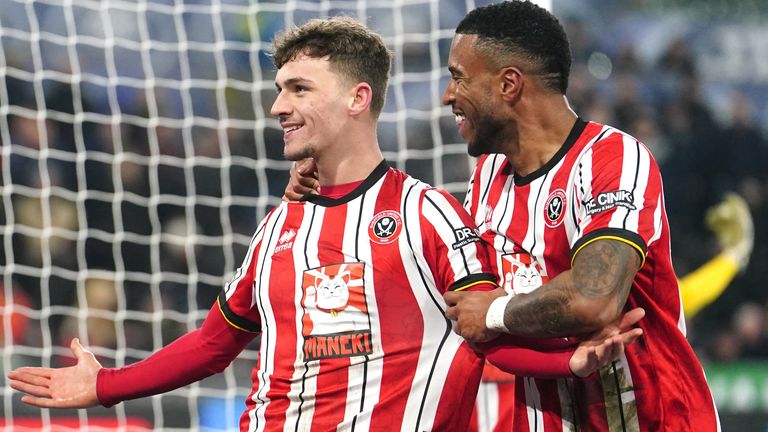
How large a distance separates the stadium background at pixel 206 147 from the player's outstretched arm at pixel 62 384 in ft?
8.20

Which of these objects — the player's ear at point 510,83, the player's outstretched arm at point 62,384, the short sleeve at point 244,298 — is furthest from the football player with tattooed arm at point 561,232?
the player's outstretched arm at point 62,384

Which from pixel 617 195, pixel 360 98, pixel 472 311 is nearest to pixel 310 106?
pixel 360 98

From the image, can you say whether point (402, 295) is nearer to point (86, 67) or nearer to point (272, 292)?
point (272, 292)

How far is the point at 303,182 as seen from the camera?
3.13 metres

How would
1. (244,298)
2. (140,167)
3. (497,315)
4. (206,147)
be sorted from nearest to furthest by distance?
1. (497,315)
2. (244,298)
3. (140,167)
4. (206,147)

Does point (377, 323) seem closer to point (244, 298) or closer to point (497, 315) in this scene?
point (497, 315)

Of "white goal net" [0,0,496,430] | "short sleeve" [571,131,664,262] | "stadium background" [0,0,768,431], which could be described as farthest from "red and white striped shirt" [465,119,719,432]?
"white goal net" [0,0,496,430]

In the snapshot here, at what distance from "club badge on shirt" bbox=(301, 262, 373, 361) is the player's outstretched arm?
2.37ft

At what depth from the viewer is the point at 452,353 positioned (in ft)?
9.30

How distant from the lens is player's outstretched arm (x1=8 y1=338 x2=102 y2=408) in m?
3.12

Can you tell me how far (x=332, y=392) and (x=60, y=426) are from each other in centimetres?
366

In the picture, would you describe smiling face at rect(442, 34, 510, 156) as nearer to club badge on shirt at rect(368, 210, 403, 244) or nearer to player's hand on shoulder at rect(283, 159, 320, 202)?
club badge on shirt at rect(368, 210, 403, 244)

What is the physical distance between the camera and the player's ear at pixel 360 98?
3018mm

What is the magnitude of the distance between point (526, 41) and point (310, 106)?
1.99 feet
